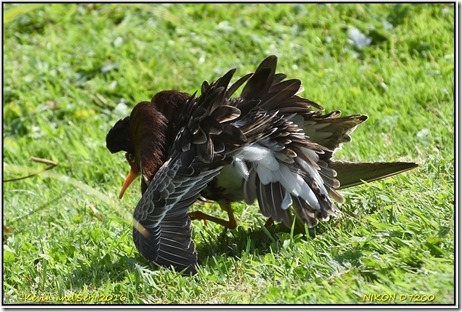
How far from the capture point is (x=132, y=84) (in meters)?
9.44

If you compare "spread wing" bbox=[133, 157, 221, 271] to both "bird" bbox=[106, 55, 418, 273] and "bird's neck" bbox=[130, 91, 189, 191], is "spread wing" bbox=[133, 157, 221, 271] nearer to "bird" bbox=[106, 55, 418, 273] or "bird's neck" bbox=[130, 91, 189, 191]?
"bird" bbox=[106, 55, 418, 273]

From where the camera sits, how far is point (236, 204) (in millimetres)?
6621

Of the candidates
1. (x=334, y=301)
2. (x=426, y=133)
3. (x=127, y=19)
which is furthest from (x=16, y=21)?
(x=334, y=301)

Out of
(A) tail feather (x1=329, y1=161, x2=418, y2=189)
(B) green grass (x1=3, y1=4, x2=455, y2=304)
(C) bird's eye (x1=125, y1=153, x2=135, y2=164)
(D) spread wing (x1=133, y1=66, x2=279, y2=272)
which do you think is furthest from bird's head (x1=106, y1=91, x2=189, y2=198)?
(A) tail feather (x1=329, y1=161, x2=418, y2=189)

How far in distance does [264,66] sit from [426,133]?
6.69 ft

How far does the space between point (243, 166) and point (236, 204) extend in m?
1.17

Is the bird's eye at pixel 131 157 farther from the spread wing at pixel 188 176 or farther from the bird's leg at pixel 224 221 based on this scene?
the spread wing at pixel 188 176

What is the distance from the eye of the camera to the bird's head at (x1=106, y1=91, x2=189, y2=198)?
5859 mm

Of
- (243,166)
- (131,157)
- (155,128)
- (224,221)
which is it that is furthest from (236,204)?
(243,166)

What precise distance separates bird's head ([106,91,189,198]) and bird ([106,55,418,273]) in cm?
1

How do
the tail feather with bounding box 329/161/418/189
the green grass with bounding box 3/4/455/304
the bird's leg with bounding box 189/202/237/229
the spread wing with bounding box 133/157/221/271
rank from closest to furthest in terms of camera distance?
1. the green grass with bounding box 3/4/455/304
2. the spread wing with bounding box 133/157/221/271
3. the tail feather with bounding box 329/161/418/189
4. the bird's leg with bounding box 189/202/237/229

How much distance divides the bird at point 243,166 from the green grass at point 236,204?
18 centimetres

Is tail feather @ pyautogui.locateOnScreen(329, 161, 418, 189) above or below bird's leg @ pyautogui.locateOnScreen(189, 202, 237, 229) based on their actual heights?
above

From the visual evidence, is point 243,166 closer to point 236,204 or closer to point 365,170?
point 365,170
